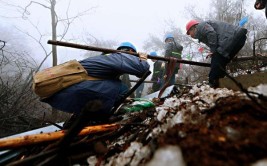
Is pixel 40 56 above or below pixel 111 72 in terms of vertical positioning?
below

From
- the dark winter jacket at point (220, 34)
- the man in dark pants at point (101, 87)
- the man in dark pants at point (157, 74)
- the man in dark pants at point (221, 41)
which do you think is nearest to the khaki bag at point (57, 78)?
the man in dark pants at point (101, 87)

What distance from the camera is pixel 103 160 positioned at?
1.73m

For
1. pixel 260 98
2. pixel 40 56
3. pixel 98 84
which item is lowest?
pixel 40 56

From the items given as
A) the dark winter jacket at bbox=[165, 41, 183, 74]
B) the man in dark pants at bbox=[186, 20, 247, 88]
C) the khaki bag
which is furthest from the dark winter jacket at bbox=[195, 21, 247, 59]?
the dark winter jacket at bbox=[165, 41, 183, 74]

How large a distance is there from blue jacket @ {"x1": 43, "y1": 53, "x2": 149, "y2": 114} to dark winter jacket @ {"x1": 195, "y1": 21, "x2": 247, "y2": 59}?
1374 millimetres

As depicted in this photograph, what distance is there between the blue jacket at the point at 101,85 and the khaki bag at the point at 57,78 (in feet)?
0.22

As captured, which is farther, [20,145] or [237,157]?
[20,145]

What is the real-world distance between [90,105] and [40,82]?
163cm

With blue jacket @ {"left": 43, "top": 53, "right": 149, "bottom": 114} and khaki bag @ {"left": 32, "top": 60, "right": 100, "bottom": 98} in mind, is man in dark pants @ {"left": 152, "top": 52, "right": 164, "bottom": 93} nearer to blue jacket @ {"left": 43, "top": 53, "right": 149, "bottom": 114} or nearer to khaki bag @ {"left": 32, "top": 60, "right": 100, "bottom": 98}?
blue jacket @ {"left": 43, "top": 53, "right": 149, "bottom": 114}

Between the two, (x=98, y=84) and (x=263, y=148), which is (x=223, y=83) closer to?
(x=98, y=84)

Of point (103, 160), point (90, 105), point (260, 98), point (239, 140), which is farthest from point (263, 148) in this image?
point (103, 160)

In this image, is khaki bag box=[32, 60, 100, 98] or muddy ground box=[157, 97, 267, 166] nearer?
muddy ground box=[157, 97, 267, 166]

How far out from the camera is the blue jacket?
2824 millimetres

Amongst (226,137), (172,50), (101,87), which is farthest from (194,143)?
(172,50)
